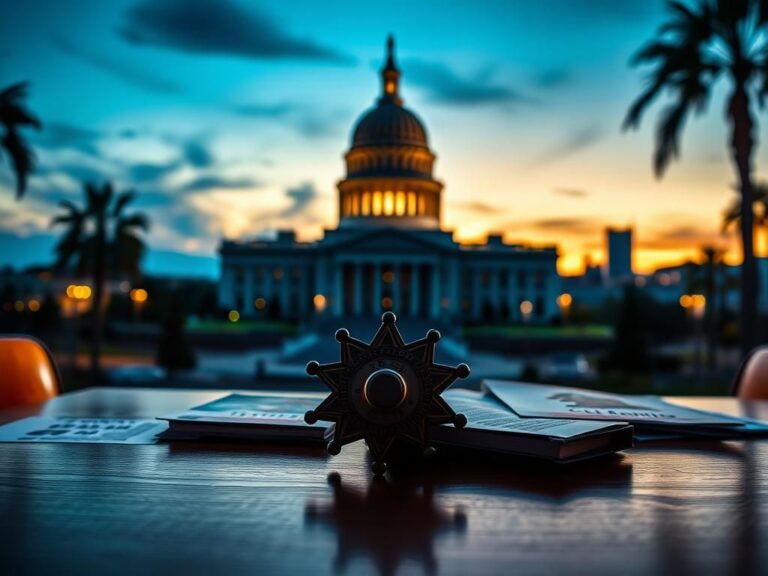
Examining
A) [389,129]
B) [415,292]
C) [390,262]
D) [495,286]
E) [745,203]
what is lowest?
[745,203]

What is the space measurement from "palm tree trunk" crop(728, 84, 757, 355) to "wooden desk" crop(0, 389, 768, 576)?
1691 cm

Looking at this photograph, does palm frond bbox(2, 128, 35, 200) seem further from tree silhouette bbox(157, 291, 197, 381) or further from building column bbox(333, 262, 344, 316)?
building column bbox(333, 262, 344, 316)

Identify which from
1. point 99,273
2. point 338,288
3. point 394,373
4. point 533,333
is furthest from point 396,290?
point 394,373

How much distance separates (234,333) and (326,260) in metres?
20.5

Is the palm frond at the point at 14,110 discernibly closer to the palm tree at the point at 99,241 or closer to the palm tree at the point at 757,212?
the palm tree at the point at 99,241

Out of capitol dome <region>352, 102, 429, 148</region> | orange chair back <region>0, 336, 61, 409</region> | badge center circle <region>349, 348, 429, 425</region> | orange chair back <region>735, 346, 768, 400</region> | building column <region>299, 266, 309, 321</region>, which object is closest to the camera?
badge center circle <region>349, 348, 429, 425</region>

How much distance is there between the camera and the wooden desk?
1524 millimetres

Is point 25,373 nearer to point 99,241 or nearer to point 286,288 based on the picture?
point 99,241

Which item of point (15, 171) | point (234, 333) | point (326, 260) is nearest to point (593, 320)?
point (326, 260)

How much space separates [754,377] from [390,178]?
74.0 m

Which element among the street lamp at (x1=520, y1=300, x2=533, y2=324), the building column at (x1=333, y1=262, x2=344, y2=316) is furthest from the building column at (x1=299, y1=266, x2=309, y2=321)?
the street lamp at (x1=520, y1=300, x2=533, y2=324)

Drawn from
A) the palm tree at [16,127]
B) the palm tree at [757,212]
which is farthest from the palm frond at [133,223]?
the palm tree at [757,212]

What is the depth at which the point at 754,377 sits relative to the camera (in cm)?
473

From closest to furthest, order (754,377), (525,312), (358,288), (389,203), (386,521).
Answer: (386,521) < (754,377) < (358,288) < (525,312) < (389,203)
